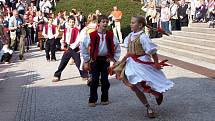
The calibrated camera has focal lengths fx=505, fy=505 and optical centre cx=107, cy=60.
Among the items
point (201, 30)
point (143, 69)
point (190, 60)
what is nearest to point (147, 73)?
point (143, 69)

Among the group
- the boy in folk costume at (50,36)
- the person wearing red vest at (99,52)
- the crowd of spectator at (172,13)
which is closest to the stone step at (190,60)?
the crowd of spectator at (172,13)

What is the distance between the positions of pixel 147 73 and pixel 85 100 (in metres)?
2.16

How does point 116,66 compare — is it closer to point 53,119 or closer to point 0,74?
point 53,119

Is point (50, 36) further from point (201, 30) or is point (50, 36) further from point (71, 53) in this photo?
point (201, 30)

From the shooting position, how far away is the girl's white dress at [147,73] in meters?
7.88

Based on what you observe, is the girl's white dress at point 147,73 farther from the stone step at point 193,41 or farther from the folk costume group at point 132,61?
the stone step at point 193,41

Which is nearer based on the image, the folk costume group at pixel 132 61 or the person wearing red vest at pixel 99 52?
the folk costume group at pixel 132 61

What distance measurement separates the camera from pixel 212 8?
18.4 metres

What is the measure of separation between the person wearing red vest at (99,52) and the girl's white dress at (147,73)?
3.24ft

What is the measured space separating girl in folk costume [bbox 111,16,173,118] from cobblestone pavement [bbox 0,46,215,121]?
0.45 m

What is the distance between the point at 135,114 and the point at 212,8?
11.0 metres

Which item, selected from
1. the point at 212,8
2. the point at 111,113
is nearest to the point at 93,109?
the point at 111,113

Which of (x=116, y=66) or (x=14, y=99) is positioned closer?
(x=116, y=66)

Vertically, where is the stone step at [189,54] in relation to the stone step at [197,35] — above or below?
below
